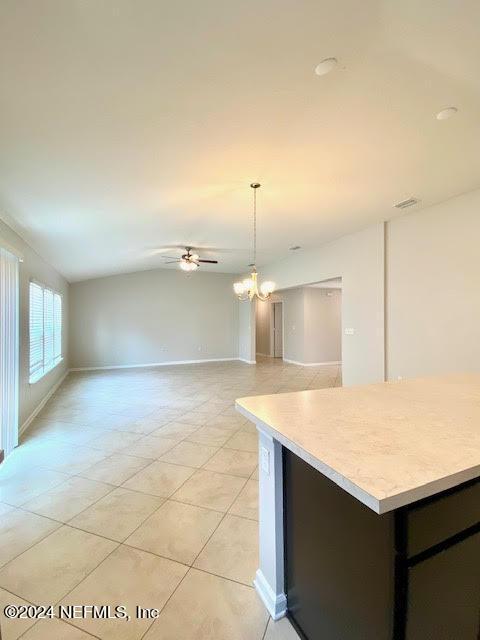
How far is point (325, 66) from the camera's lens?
167 cm

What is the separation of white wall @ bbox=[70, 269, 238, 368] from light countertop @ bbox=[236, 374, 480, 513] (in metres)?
8.19

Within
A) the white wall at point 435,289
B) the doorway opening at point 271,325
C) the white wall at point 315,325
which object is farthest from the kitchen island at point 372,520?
the doorway opening at point 271,325

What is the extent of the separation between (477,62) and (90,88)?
2.23 meters

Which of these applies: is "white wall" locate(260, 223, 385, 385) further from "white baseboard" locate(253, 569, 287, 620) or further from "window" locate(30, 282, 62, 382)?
"window" locate(30, 282, 62, 382)

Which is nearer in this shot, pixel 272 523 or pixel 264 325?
pixel 272 523

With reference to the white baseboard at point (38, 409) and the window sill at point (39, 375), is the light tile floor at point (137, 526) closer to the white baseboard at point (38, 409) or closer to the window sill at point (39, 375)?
the white baseboard at point (38, 409)

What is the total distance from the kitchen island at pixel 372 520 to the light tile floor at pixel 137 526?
0.34 m

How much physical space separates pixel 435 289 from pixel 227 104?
142 inches

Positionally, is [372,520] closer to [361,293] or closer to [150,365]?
[361,293]

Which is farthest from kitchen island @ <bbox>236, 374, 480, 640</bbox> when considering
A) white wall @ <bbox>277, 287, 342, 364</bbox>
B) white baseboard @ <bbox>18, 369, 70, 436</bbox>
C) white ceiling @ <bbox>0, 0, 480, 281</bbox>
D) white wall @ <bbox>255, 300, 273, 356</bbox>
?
white wall @ <bbox>255, 300, 273, 356</bbox>

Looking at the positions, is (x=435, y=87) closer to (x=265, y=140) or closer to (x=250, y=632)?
(x=265, y=140)

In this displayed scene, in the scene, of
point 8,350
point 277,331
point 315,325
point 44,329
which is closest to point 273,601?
point 8,350

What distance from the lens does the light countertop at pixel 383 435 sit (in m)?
0.81

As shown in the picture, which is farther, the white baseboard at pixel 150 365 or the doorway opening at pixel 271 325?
the doorway opening at pixel 271 325
